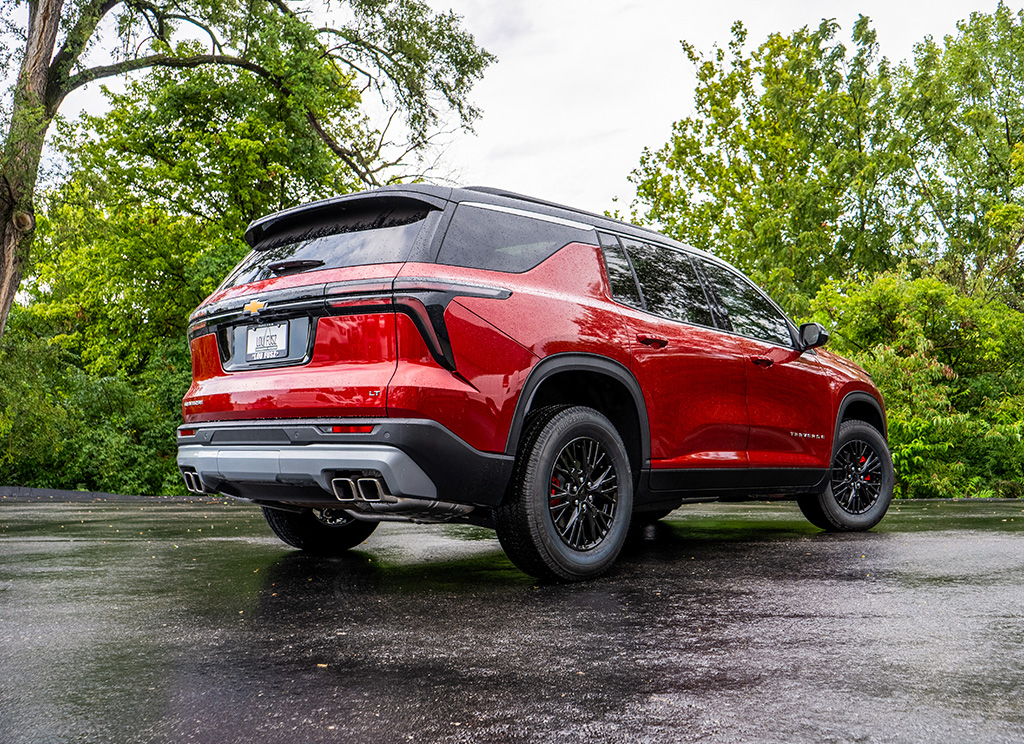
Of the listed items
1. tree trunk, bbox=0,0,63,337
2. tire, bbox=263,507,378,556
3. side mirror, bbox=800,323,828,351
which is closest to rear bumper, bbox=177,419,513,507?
tire, bbox=263,507,378,556

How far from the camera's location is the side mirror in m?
6.65

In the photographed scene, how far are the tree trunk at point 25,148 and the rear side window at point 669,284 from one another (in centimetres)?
1413

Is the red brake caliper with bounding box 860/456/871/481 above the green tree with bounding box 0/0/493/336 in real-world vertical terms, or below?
below

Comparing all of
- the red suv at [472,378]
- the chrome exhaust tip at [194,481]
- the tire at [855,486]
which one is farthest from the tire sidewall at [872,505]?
the chrome exhaust tip at [194,481]

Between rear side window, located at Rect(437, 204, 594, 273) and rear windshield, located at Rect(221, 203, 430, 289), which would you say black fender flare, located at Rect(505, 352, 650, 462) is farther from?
rear windshield, located at Rect(221, 203, 430, 289)

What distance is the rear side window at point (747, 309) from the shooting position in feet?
20.4

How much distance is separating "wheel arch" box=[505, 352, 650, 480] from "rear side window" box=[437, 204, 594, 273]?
55 centimetres

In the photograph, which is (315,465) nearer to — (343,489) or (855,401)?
(343,489)

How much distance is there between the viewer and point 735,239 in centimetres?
3209

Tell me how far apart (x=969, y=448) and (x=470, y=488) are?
13.8m

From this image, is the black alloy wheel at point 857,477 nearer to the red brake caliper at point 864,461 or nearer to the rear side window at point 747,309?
the red brake caliper at point 864,461

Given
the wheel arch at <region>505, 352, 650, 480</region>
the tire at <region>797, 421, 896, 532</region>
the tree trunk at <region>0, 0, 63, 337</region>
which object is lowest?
the tire at <region>797, 421, 896, 532</region>

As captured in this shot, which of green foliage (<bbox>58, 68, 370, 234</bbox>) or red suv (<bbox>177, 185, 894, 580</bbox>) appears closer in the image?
red suv (<bbox>177, 185, 894, 580</bbox>)

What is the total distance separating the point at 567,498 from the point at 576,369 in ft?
2.21
